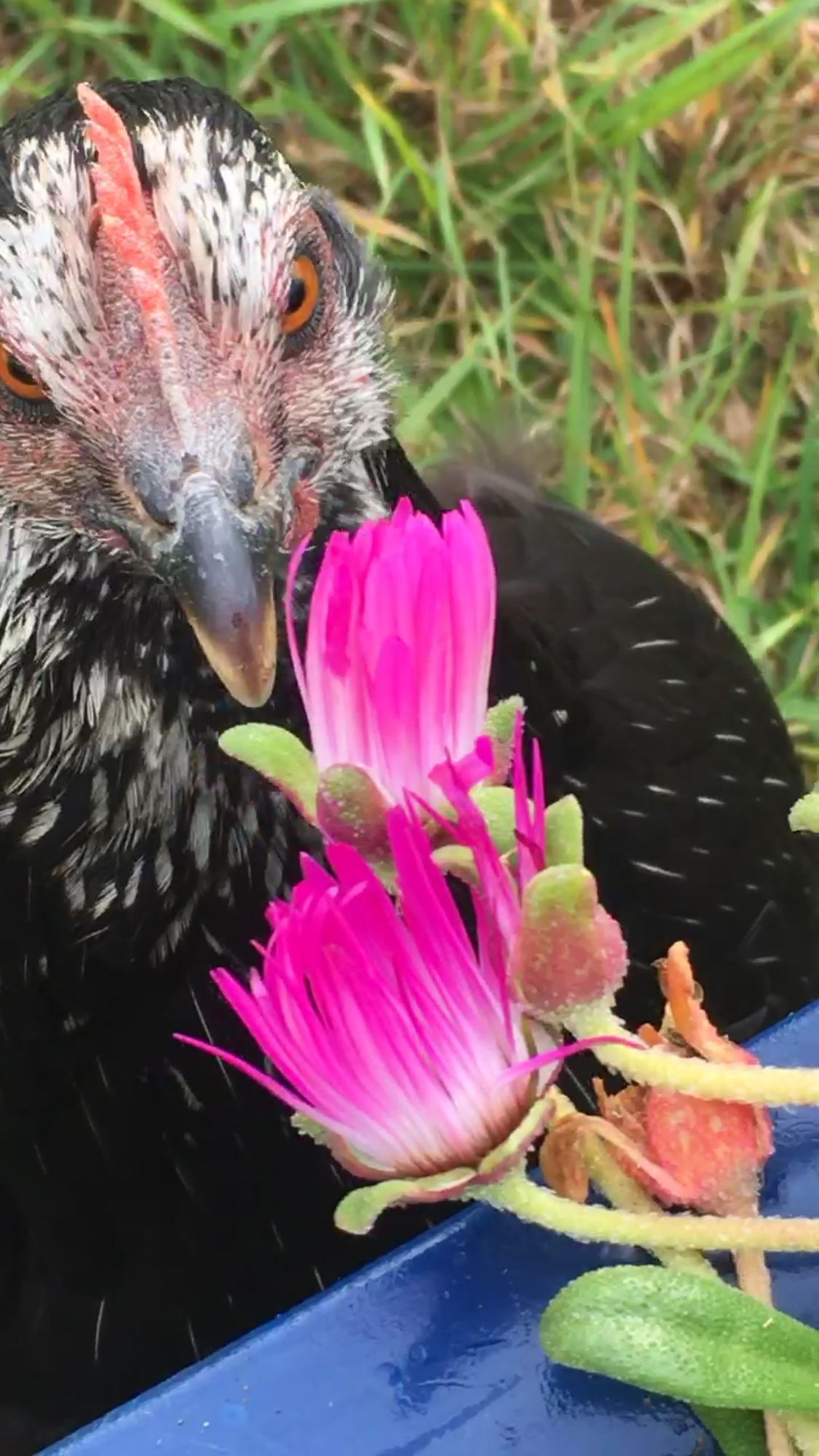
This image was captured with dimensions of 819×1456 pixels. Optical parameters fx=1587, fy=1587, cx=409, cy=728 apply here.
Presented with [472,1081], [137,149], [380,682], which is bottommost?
[472,1081]

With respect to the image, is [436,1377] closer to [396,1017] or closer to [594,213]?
[396,1017]

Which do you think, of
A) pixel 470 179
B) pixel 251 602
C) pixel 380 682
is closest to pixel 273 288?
pixel 251 602

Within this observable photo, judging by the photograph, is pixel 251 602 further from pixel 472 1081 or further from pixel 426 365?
pixel 426 365

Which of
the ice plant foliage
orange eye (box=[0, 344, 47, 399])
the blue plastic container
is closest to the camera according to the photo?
the ice plant foliage

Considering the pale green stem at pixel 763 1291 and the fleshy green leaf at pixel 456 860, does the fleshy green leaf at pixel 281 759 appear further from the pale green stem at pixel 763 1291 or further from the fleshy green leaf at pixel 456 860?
the pale green stem at pixel 763 1291

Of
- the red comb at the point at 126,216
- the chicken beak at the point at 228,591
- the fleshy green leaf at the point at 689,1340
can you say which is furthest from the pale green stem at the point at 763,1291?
the red comb at the point at 126,216

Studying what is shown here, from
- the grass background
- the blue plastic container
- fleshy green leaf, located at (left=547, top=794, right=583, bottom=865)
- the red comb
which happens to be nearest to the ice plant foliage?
fleshy green leaf, located at (left=547, top=794, right=583, bottom=865)

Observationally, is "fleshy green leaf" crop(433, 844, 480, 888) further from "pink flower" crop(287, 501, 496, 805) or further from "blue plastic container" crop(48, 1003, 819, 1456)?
"blue plastic container" crop(48, 1003, 819, 1456)
